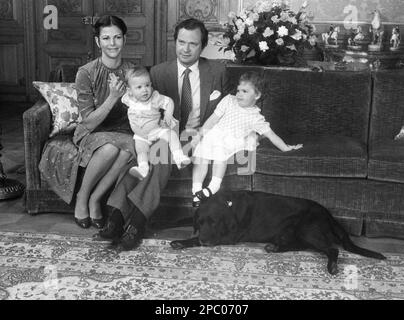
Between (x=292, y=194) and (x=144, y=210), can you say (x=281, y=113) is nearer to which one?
(x=292, y=194)

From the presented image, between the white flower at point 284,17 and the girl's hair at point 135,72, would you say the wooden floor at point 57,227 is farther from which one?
the white flower at point 284,17

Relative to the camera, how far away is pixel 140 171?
3.21 m

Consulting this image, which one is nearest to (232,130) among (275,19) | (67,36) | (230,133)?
(230,133)

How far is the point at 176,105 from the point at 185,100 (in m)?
0.07

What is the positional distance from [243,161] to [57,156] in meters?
1.09

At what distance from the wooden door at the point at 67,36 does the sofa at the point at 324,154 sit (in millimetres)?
2997

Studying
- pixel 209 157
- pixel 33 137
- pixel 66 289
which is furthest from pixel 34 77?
pixel 66 289

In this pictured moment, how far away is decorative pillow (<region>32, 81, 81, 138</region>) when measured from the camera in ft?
12.0

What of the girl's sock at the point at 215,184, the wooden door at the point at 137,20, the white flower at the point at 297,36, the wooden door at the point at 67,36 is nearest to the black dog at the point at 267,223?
the girl's sock at the point at 215,184

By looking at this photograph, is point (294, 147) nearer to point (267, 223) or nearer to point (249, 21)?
point (267, 223)

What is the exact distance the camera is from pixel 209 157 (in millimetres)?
3318

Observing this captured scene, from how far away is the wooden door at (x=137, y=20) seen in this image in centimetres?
670

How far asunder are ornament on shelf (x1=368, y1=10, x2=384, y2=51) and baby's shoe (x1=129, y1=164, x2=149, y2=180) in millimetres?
3705

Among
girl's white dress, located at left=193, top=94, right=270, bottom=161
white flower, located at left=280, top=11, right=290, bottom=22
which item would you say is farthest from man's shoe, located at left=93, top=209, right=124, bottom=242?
white flower, located at left=280, top=11, right=290, bottom=22
